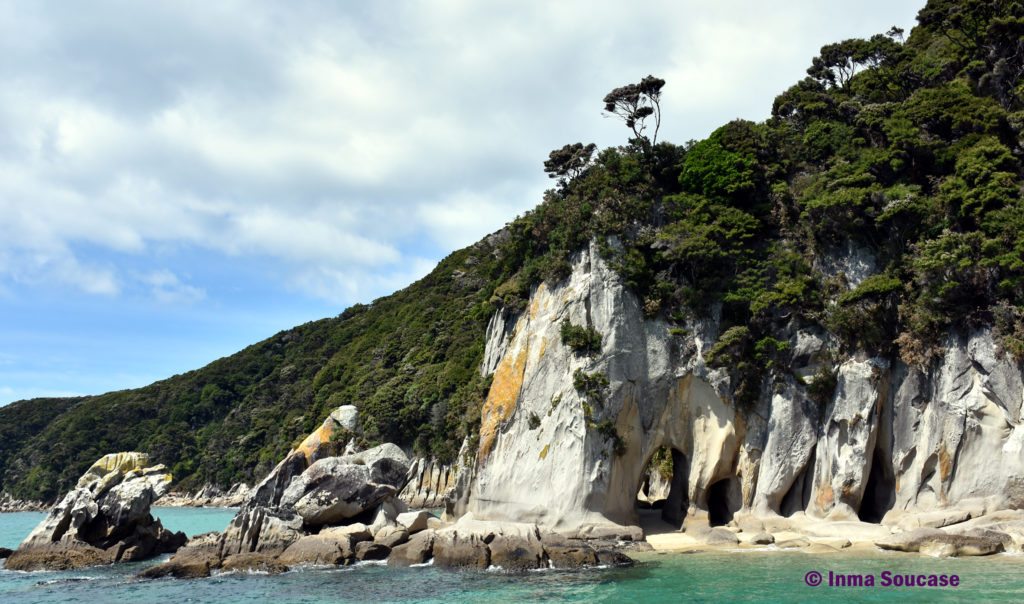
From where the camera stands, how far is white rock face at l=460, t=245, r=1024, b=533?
24953 mm

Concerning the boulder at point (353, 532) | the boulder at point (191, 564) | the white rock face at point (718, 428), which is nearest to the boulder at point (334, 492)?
the boulder at point (353, 532)

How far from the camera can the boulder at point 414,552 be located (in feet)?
81.6

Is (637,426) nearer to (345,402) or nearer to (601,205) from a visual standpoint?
(601,205)

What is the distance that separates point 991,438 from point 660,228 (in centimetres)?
1597

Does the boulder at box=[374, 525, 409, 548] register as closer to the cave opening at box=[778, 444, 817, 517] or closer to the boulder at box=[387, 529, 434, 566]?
the boulder at box=[387, 529, 434, 566]

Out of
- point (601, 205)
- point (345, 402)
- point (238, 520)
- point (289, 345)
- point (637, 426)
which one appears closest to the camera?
point (238, 520)

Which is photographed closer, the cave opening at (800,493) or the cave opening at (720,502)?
the cave opening at (800,493)

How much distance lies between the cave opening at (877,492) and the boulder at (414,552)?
16899mm

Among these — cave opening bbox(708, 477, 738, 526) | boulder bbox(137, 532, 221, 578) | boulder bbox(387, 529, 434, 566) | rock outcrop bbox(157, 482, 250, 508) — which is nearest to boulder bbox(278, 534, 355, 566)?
boulder bbox(387, 529, 434, 566)

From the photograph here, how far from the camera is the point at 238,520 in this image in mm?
27266

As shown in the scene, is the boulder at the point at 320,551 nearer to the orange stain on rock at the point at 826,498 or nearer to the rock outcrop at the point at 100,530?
the rock outcrop at the point at 100,530

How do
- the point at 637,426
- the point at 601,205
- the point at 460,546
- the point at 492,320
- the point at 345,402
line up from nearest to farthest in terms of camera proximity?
the point at 460,546
the point at 637,426
the point at 601,205
the point at 492,320
the point at 345,402

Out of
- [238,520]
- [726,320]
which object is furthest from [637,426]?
[238,520]

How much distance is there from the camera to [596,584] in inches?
Answer: 781
